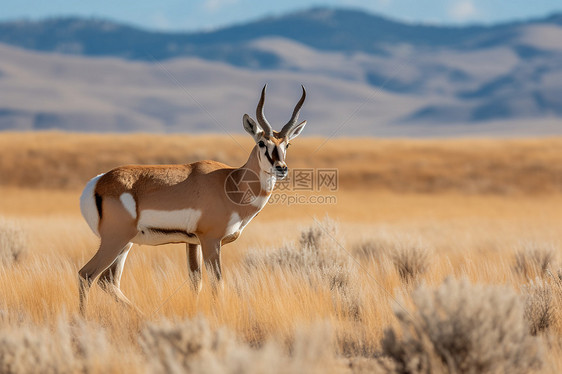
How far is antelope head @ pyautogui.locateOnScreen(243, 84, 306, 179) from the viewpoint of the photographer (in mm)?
7110

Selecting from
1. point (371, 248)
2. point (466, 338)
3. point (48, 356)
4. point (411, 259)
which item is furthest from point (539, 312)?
point (371, 248)

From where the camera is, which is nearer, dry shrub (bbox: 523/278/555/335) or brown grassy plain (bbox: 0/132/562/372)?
brown grassy plain (bbox: 0/132/562/372)

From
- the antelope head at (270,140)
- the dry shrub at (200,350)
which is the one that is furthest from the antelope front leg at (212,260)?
the dry shrub at (200,350)

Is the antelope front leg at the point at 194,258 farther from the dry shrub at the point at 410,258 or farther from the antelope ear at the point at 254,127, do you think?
the dry shrub at the point at 410,258

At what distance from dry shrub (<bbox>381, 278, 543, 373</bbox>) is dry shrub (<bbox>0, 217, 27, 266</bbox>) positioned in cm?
704

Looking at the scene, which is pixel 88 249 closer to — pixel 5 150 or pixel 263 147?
pixel 263 147

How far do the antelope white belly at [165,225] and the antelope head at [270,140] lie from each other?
97cm

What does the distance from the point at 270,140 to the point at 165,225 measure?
59.1 inches

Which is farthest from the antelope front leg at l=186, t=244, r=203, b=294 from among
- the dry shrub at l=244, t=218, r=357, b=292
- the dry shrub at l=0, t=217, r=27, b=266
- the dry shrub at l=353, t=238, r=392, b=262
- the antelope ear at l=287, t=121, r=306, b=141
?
the dry shrub at l=353, t=238, r=392, b=262

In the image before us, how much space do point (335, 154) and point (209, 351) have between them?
118ft

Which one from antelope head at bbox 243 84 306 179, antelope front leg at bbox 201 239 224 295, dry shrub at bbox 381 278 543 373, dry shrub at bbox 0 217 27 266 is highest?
antelope head at bbox 243 84 306 179

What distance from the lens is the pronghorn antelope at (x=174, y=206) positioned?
22.3 feet

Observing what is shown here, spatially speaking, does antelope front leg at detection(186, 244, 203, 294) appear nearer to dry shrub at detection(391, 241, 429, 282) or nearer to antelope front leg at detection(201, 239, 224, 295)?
antelope front leg at detection(201, 239, 224, 295)

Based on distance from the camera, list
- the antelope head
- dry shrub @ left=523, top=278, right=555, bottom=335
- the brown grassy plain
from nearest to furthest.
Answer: the brown grassy plain → dry shrub @ left=523, top=278, right=555, bottom=335 → the antelope head
